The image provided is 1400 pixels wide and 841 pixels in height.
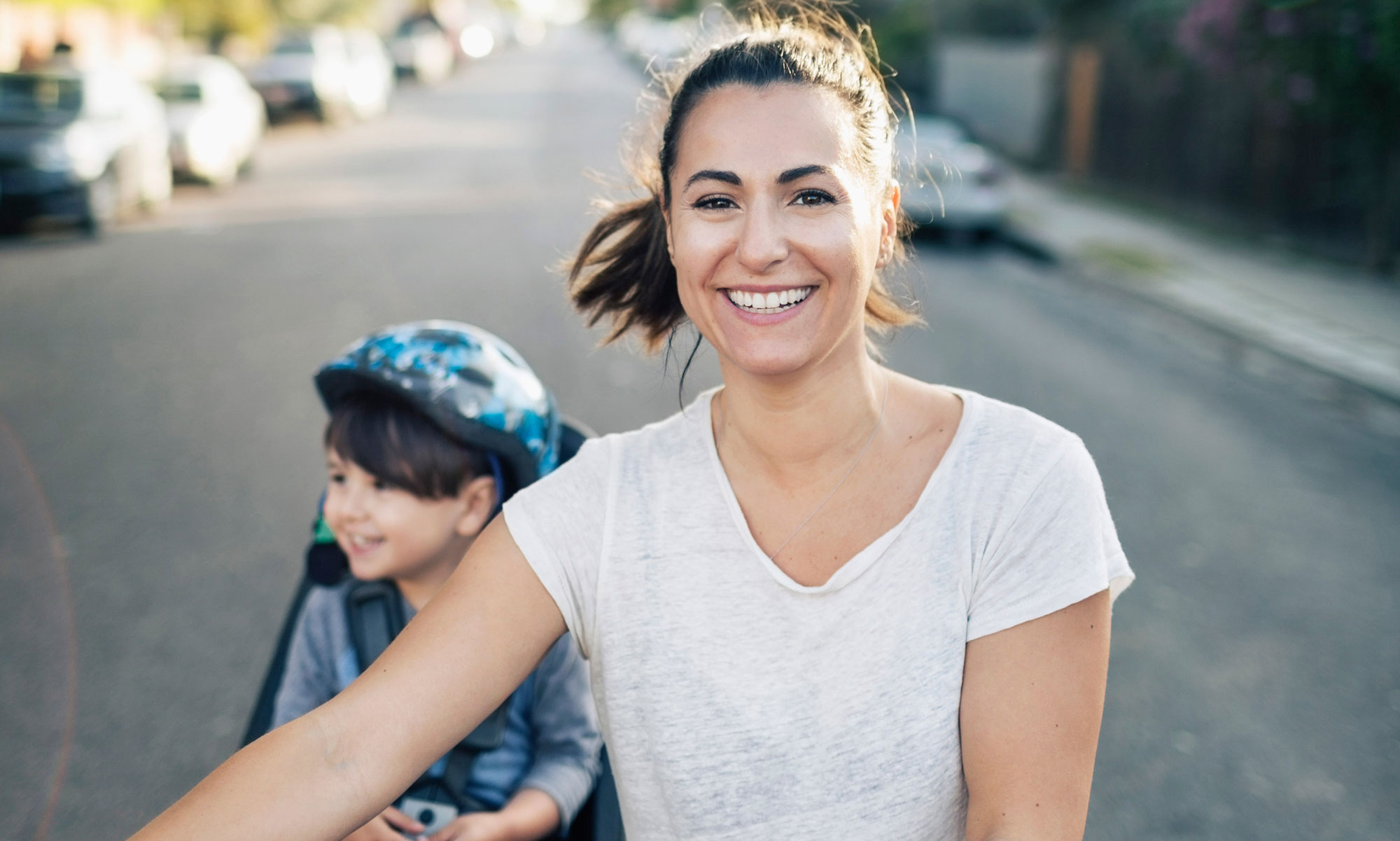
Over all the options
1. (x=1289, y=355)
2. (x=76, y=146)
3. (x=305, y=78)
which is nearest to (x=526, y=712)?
(x=1289, y=355)

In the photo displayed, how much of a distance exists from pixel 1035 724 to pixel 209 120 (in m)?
16.0

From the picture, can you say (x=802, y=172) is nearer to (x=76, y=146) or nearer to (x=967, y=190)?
(x=76, y=146)

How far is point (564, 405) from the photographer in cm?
678

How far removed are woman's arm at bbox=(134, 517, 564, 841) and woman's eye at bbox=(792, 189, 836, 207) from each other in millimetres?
658

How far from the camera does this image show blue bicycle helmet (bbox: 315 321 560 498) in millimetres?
2264

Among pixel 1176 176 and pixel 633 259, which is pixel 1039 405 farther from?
pixel 1176 176

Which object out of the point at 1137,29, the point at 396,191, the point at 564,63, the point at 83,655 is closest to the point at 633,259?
the point at 83,655

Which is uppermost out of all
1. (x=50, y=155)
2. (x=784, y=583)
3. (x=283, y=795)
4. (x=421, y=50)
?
(x=421, y=50)

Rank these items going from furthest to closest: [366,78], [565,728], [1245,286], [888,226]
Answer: [366,78]
[1245,286]
[565,728]
[888,226]

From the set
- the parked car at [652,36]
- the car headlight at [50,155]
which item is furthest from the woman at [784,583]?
the parked car at [652,36]

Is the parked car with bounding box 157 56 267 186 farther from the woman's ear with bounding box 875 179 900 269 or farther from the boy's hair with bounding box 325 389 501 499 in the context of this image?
the woman's ear with bounding box 875 179 900 269

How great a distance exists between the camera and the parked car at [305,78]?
2339cm

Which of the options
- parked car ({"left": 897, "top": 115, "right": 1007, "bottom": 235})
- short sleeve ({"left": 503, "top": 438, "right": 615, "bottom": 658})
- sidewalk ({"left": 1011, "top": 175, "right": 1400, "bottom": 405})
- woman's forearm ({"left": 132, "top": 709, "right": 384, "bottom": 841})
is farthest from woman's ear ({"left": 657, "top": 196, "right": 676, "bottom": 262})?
parked car ({"left": 897, "top": 115, "right": 1007, "bottom": 235})

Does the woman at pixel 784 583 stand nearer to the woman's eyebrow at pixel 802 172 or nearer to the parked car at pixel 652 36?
the woman's eyebrow at pixel 802 172
